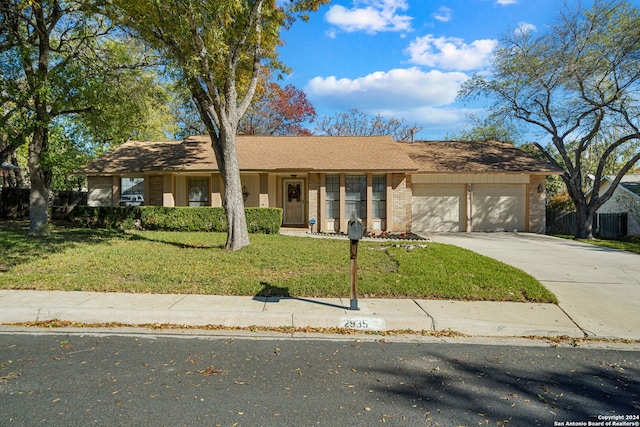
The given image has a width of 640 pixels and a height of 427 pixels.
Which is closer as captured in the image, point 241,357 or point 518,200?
point 241,357

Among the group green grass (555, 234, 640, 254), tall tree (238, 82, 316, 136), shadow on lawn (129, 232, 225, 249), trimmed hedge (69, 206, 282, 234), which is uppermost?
tall tree (238, 82, 316, 136)

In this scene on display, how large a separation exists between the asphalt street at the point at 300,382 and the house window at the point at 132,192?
14.7 meters

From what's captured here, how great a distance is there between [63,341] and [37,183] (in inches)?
399

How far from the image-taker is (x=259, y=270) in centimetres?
802

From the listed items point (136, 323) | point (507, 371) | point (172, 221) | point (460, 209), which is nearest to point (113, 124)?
point (172, 221)

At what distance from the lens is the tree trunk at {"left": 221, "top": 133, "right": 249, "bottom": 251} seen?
9.95 metres

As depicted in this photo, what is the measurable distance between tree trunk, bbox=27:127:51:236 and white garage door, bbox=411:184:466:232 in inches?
575

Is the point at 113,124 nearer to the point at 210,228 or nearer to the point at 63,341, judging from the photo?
the point at 210,228

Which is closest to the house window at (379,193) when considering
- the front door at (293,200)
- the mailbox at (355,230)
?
the front door at (293,200)

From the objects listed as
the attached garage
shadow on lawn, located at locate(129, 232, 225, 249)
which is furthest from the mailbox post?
the attached garage

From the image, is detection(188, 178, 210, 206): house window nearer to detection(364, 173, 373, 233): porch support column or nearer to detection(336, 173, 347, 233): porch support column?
detection(336, 173, 347, 233): porch support column

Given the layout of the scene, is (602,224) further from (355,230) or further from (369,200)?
(355,230)

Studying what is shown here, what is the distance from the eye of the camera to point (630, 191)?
19.5m

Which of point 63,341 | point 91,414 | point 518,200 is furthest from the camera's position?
point 518,200
